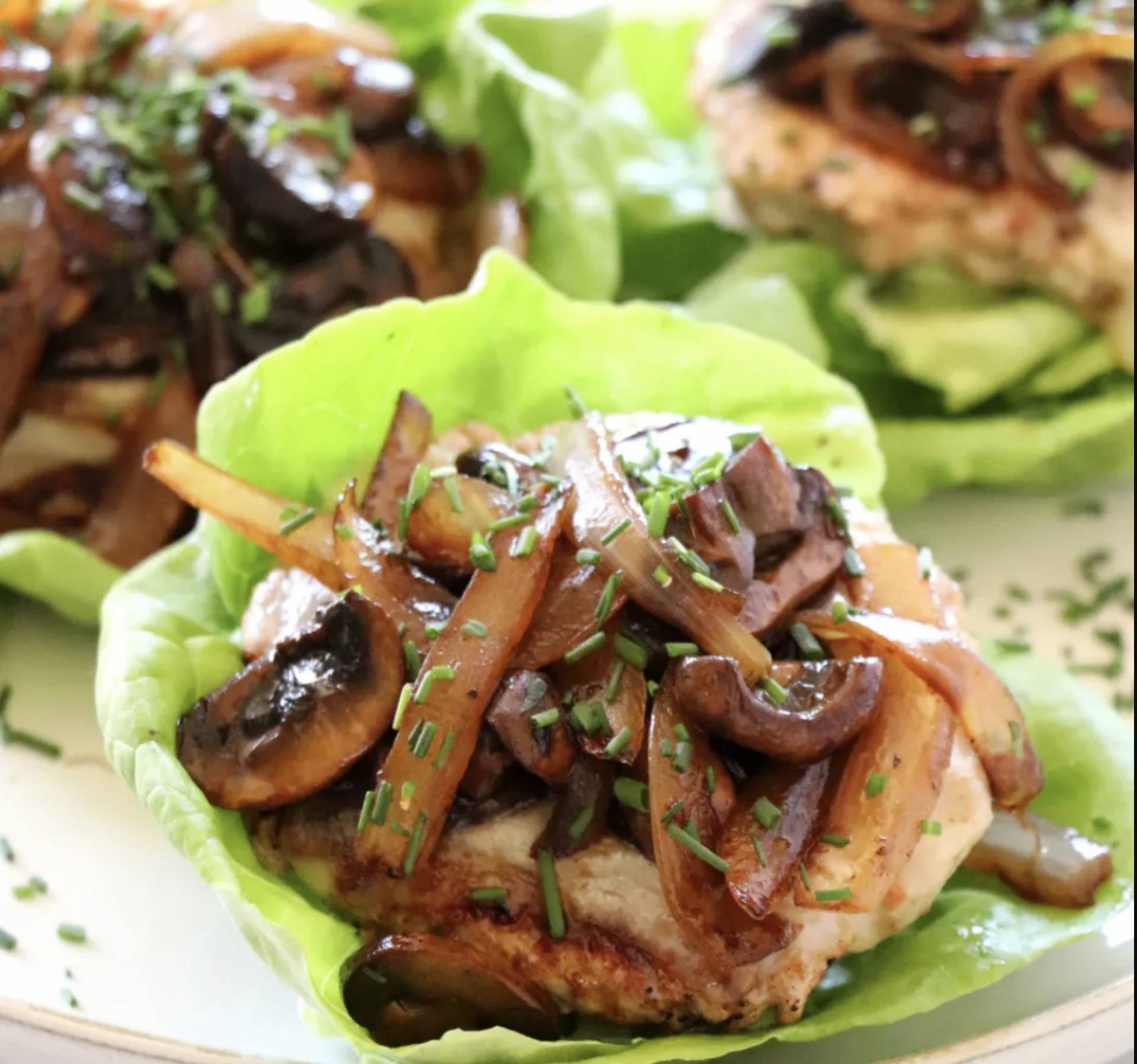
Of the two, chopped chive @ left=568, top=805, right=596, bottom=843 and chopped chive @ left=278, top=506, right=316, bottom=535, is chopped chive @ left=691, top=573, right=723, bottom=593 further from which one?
chopped chive @ left=278, top=506, right=316, bottom=535

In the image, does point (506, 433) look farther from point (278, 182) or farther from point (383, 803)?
point (383, 803)

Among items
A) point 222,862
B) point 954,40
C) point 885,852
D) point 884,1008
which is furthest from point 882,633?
point 954,40

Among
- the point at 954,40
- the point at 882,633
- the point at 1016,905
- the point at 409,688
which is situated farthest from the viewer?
the point at 954,40

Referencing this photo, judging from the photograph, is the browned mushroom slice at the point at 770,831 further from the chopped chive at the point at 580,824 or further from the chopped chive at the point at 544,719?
the chopped chive at the point at 544,719

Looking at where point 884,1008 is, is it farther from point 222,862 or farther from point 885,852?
point 222,862

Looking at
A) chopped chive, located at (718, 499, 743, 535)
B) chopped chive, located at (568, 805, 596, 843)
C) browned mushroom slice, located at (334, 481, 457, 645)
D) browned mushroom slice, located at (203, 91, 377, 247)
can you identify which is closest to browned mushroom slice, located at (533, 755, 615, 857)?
chopped chive, located at (568, 805, 596, 843)

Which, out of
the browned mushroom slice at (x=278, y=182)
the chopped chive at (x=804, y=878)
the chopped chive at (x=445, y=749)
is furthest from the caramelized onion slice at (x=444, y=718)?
the browned mushroom slice at (x=278, y=182)

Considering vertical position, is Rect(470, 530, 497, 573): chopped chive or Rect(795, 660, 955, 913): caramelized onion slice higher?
Rect(470, 530, 497, 573): chopped chive
